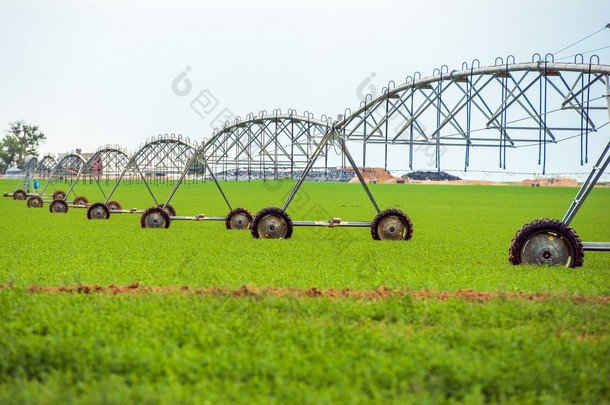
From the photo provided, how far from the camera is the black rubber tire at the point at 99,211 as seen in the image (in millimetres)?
30172

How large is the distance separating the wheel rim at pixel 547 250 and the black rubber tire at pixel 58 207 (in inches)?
1077

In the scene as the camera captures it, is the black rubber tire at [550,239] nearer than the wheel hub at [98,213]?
Yes

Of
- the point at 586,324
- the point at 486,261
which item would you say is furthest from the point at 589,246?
the point at 586,324

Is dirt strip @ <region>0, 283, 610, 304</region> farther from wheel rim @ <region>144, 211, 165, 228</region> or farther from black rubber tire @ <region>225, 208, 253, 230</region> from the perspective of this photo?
wheel rim @ <region>144, 211, 165, 228</region>

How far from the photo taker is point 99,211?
99.8 ft

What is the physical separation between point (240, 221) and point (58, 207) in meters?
15.9

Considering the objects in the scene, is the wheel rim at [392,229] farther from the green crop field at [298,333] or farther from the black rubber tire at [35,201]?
the black rubber tire at [35,201]

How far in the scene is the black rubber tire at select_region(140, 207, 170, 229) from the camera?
24.6 m

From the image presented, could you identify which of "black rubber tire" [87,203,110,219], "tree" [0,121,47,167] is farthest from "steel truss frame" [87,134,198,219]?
"tree" [0,121,47,167]

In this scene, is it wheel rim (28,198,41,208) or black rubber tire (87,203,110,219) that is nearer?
black rubber tire (87,203,110,219)

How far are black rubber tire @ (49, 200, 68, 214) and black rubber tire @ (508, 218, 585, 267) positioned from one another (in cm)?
2723

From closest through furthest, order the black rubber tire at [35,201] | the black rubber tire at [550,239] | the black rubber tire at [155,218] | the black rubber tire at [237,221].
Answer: the black rubber tire at [550,239], the black rubber tire at [237,221], the black rubber tire at [155,218], the black rubber tire at [35,201]

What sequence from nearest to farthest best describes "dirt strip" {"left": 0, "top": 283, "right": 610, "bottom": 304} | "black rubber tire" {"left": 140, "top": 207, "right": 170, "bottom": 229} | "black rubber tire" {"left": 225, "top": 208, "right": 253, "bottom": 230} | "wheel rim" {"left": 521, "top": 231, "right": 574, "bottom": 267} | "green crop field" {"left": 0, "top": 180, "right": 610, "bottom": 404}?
"green crop field" {"left": 0, "top": 180, "right": 610, "bottom": 404} → "dirt strip" {"left": 0, "top": 283, "right": 610, "bottom": 304} → "wheel rim" {"left": 521, "top": 231, "right": 574, "bottom": 267} → "black rubber tire" {"left": 225, "top": 208, "right": 253, "bottom": 230} → "black rubber tire" {"left": 140, "top": 207, "right": 170, "bottom": 229}

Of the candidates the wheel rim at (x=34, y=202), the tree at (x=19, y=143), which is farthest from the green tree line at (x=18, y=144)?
the wheel rim at (x=34, y=202)
